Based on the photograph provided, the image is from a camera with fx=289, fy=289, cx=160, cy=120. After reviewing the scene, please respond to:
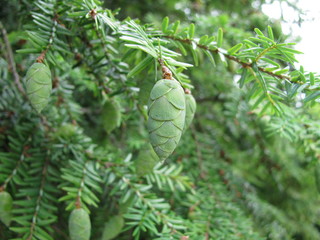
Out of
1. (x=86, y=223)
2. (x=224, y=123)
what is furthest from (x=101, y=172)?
(x=224, y=123)

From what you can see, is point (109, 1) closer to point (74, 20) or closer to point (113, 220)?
point (74, 20)

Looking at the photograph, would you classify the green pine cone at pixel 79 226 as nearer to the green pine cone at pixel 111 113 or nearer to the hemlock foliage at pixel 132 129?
the hemlock foliage at pixel 132 129

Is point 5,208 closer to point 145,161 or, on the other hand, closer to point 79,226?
point 79,226

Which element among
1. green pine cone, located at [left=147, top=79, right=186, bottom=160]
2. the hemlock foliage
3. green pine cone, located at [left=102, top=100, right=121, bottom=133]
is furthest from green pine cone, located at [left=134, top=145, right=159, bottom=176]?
green pine cone, located at [left=147, top=79, right=186, bottom=160]

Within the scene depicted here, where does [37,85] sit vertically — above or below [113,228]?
above

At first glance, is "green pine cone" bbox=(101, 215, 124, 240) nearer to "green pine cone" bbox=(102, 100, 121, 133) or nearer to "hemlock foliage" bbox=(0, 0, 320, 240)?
"hemlock foliage" bbox=(0, 0, 320, 240)

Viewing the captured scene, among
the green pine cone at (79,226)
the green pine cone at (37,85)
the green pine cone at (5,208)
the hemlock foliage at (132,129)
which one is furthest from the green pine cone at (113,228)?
the green pine cone at (37,85)

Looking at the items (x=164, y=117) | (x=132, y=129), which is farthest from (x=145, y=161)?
(x=132, y=129)
